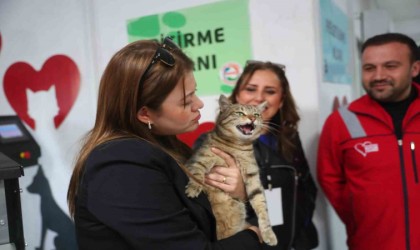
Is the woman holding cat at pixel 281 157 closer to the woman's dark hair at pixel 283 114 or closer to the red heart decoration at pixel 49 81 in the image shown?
the woman's dark hair at pixel 283 114

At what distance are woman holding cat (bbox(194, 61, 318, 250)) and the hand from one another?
1.28ft

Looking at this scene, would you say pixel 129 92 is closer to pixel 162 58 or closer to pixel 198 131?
pixel 162 58

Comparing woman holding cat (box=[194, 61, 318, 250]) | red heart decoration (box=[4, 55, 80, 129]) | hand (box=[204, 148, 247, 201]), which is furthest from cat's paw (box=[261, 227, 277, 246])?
red heart decoration (box=[4, 55, 80, 129])

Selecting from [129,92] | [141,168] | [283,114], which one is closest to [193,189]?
[141,168]

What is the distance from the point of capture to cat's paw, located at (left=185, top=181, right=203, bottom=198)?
0.90 meters

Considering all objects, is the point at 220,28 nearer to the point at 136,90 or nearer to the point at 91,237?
the point at 136,90

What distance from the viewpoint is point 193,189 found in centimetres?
93

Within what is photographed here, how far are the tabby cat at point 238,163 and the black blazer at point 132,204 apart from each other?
0.53 feet

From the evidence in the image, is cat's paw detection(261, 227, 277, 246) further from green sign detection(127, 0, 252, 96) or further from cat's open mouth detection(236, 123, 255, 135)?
green sign detection(127, 0, 252, 96)

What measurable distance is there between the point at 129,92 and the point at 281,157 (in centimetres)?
97

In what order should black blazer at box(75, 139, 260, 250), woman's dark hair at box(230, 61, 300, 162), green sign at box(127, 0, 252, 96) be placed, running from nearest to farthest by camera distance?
black blazer at box(75, 139, 260, 250) → woman's dark hair at box(230, 61, 300, 162) → green sign at box(127, 0, 252, 96)

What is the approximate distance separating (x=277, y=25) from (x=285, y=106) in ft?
1.66

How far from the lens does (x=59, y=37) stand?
2449 millimetres

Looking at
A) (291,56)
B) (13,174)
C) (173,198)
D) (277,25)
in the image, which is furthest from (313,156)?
(13,174)
